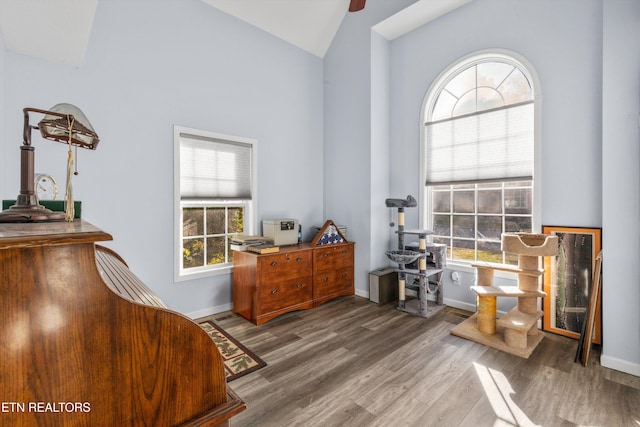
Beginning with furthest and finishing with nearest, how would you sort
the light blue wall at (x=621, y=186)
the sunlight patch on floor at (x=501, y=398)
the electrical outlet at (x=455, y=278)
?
the electrical outlet at (x=455, y=278), the light blue wall at (x=621, y=186), the sunlight patch on floor at (x=501, y=398)

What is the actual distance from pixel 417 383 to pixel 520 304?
4.60 ft

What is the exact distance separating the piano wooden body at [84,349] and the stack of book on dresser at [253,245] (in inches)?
94.1

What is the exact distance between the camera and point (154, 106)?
9.62 ft

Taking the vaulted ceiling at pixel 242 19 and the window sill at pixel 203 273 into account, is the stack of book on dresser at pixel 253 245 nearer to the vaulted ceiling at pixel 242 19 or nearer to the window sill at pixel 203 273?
the window sill at pixel 203 273

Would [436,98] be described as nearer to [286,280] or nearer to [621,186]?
[621,186]

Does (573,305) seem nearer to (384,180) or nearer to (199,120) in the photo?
(384,180)

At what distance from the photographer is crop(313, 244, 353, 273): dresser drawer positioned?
360 centimetres

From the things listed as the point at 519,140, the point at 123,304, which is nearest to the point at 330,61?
the point at 519,140

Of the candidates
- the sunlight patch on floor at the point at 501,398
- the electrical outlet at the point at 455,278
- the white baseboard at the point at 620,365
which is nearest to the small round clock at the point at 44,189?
the sunlight patch on floor at the point at 501,398

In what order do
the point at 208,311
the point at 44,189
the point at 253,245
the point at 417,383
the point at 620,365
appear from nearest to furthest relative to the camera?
the point at 417,383
the point at 620,365
the point at 44,189
the point at 253,245
the point at 208,311

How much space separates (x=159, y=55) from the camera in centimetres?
296

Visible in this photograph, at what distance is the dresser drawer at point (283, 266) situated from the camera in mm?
3111

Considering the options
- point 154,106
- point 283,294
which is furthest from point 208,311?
point 154,106

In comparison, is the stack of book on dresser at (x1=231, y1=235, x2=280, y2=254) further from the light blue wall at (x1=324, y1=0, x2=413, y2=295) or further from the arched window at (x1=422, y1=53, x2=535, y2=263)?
the arched window at (x1=422, y1=53, x2=535, y2=263)
